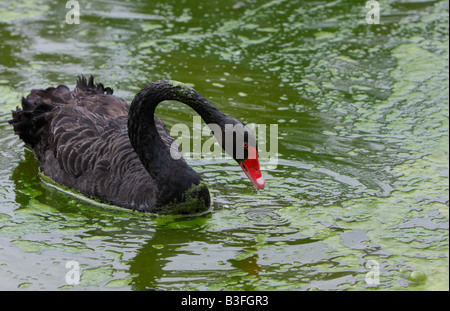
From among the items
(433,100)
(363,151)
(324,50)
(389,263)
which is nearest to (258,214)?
(389,263)

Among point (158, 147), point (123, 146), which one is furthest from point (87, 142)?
point (158, 147)

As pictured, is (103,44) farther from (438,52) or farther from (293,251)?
(293,251)

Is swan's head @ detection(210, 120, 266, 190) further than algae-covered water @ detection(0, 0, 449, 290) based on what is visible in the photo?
Yes

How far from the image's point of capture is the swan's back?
19.4 ft

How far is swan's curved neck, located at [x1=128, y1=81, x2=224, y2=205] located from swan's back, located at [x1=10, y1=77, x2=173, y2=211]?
0.53 ft

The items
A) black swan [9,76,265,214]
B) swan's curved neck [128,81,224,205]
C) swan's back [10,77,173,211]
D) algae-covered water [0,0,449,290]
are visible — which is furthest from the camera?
swan's back [10,77,173,211]

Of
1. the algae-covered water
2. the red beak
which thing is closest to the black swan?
the red beak

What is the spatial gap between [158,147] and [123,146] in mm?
430

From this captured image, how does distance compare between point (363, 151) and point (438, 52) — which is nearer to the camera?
point (363, 151)

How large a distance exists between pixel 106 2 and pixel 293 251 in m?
6.87

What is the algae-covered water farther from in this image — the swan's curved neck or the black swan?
the swan's curved neck

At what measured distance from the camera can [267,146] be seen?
7.02m

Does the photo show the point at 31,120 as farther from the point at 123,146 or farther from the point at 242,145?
the point at 242,145
